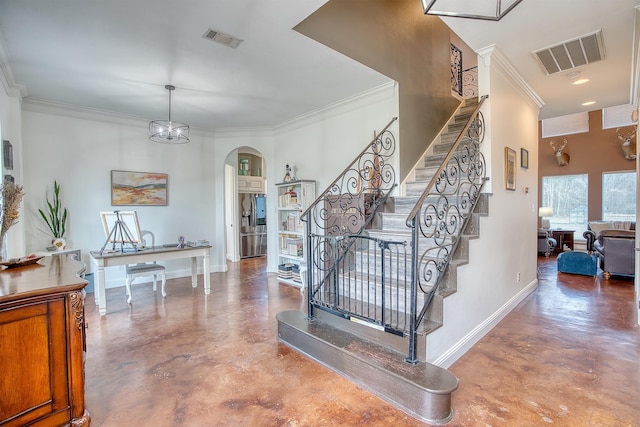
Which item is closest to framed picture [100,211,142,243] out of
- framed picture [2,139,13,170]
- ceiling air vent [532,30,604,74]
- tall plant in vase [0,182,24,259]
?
framed picture [2,139,13,170]

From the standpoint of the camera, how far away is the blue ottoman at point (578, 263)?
18.2 ft

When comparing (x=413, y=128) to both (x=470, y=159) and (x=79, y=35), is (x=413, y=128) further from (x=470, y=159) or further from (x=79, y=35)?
(x=79, y=35)

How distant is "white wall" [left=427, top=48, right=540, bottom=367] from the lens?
263cm

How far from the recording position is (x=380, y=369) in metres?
2.08

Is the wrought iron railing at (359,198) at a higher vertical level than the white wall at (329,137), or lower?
lower

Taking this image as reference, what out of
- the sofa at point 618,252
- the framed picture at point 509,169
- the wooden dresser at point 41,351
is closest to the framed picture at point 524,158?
the framed picture at point 509,169

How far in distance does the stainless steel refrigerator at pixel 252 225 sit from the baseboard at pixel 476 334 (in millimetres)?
6148

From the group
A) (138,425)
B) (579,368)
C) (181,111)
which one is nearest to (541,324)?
(579,368)

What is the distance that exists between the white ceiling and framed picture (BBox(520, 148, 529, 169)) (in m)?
0.90

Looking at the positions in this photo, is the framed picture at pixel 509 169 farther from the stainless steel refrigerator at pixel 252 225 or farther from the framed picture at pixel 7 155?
the stainless steel refrigerator at pixel 252 225

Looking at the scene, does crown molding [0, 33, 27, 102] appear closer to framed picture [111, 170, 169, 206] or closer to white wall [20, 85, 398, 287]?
white wall [20, 85, 398, 287]

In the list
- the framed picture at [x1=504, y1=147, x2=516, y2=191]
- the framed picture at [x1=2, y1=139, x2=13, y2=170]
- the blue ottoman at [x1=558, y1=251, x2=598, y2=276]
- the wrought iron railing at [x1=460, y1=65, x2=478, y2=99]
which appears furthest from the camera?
the wrought iron railing at [x1=460, y1=65, x2=478, y2=99]

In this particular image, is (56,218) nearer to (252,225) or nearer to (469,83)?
(252,225)

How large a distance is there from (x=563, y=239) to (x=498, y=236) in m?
6.54
